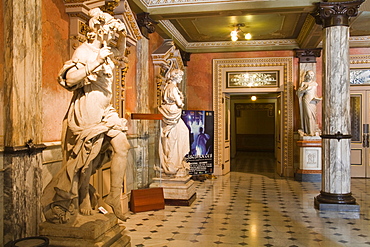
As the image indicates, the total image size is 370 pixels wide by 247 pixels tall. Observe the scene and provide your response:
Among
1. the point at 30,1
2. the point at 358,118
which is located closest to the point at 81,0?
the point at 30,1

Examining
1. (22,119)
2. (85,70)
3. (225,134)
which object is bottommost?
(225,134)

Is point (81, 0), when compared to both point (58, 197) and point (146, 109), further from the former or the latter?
point (146, 109)

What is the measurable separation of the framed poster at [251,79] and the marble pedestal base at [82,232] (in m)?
7.93

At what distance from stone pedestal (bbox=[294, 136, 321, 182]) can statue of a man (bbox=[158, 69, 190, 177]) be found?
4.08 meters

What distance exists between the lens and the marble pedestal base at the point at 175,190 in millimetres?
6660

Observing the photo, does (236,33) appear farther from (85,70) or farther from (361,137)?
(85,70)

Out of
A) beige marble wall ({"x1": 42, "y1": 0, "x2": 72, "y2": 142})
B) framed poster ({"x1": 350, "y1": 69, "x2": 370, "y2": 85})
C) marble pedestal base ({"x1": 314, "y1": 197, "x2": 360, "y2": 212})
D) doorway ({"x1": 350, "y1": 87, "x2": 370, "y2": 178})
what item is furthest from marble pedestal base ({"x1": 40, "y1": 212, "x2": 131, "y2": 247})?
framed poster ({"x1": 350, "y1": 69, "x2": 370, "y2": 85})

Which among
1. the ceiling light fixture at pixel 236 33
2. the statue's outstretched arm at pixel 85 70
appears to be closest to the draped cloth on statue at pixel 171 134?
the ceiling light fixture at pixel 236 33

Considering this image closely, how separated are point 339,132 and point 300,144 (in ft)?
A: 12.0

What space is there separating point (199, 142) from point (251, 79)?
2838mm

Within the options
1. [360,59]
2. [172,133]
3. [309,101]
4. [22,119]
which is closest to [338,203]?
[172,133]

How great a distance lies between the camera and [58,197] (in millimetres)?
3395

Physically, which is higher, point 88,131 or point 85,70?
point 85,70

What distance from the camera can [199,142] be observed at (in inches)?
362
